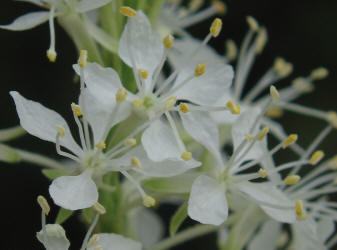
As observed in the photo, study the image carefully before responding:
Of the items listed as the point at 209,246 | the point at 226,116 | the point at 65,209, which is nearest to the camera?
the point at 65,209

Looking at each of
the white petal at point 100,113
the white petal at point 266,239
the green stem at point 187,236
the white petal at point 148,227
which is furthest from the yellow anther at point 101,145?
the white petal at point 148,227

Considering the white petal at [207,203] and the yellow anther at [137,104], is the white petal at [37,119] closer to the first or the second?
the yellow anther at [137,104]

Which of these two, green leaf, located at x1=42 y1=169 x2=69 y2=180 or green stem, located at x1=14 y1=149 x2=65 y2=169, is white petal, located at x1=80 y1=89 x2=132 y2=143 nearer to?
green leaf, located at x1=42 y1=169 x2=69 y2=180

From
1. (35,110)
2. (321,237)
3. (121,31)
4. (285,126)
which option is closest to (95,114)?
(35,110)

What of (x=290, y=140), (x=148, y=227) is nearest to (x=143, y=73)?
(x=290, y=140)

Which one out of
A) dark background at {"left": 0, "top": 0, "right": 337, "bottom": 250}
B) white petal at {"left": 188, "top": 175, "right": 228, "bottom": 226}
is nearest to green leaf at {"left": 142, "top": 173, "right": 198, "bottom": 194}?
white petal at {"left": 188, "top": 175, "right": 228, "bottom": 226}

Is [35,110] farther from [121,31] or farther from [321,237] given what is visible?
[321,237]
